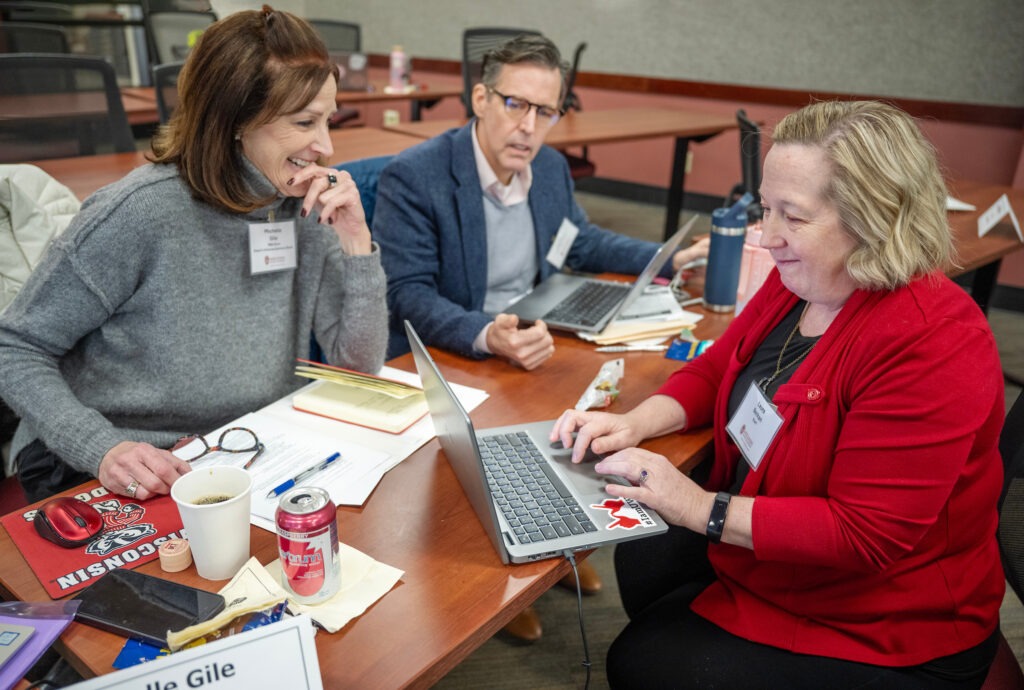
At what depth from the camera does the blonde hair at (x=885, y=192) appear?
3.41 ft

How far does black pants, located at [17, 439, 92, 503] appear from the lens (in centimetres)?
135

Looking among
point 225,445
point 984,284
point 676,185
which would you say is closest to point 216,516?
point 225,445

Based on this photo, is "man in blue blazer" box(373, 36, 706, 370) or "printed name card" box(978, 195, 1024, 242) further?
"printed name card" box(978, 195, 1024, 242)

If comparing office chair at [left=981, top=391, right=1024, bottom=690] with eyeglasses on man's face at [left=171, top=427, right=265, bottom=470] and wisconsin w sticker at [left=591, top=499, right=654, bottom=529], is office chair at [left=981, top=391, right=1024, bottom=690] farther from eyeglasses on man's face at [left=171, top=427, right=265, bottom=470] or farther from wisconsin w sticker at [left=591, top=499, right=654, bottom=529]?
eyeglasses on man's face at [left=171, top=427, right=265, bottom=470]

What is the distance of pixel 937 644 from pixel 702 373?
568 mm

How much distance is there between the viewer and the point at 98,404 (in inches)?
53.0

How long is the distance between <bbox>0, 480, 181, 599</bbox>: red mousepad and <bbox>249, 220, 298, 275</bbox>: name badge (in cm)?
49

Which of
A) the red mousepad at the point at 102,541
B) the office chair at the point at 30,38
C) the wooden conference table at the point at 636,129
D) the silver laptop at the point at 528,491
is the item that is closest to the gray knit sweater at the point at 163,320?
the red mousepad at the point at 102,541

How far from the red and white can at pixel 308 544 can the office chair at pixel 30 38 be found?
4.06 metres

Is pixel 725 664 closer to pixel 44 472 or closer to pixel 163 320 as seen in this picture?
pixel 163 320

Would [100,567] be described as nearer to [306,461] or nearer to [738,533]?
[306,461]

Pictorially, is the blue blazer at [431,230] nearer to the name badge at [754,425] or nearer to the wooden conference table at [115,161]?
the wooden conference table at [115,161]

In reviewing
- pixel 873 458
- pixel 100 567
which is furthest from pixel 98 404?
pixel 873 458

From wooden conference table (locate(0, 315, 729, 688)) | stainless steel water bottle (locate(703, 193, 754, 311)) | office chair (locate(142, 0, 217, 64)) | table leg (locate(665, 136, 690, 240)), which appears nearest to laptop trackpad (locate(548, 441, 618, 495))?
wooden conference table (locate(0, 315, 729, 688))
